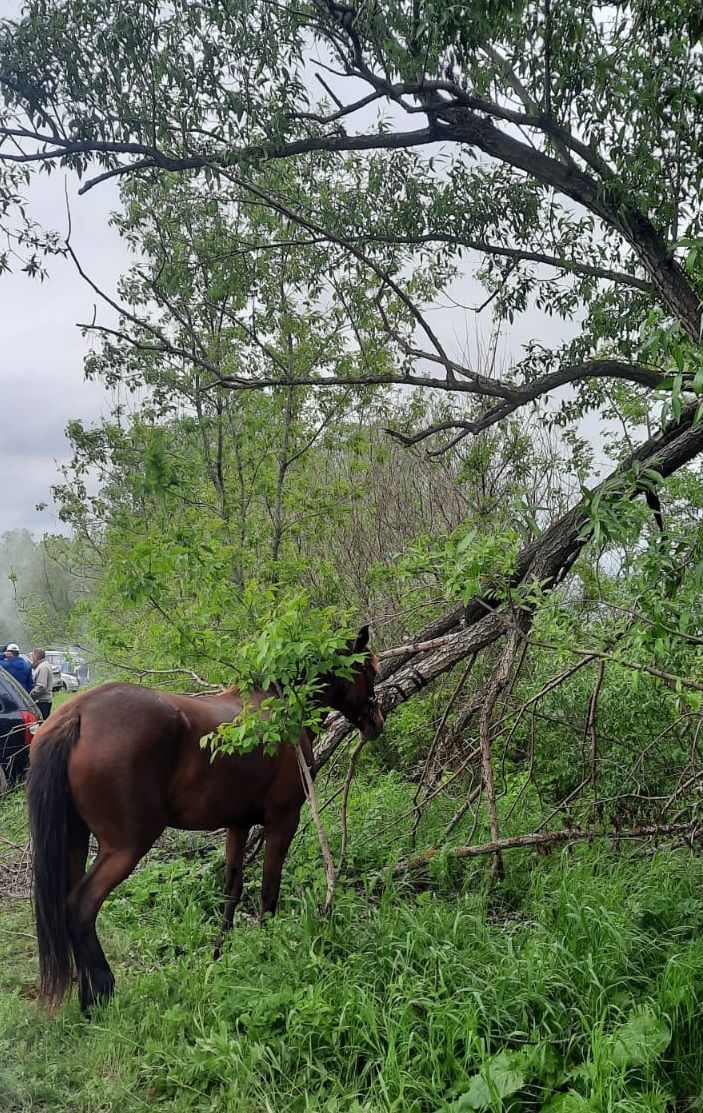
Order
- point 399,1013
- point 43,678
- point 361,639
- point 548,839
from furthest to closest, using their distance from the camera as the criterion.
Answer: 1. point 43,678
2. point 548,839
3. point 361,639
4. point 399,1013

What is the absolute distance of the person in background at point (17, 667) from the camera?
1134cm

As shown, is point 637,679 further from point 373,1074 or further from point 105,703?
point 105,703

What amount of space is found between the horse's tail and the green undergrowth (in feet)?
0.72

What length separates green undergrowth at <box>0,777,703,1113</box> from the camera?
118 inches

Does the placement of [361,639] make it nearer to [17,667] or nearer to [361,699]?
[361,699]

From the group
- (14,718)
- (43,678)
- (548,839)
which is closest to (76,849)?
(548,839)

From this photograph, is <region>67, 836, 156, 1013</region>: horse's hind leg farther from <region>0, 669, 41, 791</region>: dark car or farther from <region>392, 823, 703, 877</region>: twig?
<region>0, 669, 41, 791</region>: dark car

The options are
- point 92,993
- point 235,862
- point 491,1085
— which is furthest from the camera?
point 235,862

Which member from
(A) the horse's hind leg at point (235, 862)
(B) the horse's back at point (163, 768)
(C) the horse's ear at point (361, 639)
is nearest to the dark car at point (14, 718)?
(A) the horse's hind leg at point (235, 862)

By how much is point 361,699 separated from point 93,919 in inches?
75.6

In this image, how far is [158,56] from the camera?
18.6ft

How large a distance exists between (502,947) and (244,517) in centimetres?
637

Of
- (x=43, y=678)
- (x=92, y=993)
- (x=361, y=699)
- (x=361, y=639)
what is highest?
(x=361, y=639)

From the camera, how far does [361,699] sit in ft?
17.0
